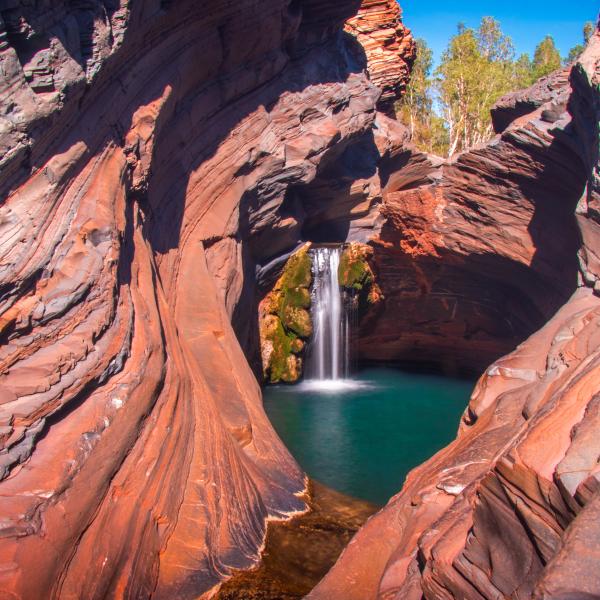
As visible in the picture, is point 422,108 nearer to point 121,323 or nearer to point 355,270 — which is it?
point 355,270

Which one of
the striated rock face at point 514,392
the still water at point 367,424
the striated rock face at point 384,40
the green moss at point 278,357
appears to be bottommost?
the still water at point 367,424

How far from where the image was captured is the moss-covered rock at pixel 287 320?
1767 cm

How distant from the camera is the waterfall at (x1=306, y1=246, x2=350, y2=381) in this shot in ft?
59.7

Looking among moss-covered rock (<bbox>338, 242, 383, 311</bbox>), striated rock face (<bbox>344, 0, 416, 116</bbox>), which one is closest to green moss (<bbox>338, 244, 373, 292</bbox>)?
moss-covered rock (<bbox>338, 242, 383, 311</bbox>)

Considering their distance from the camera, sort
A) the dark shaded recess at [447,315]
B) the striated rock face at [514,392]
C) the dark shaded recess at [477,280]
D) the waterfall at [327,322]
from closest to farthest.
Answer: the striated rock face at [514,392]
the dark shaded recess at [477,280]
the dark shaded recess at [447,315]
the waterfall at [327,322]

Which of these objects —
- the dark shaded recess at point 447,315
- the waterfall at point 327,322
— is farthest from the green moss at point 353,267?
the dark shaded recess at point 447,315

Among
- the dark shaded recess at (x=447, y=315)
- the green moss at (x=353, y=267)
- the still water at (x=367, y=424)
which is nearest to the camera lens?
the still water at (x=367, y=424)

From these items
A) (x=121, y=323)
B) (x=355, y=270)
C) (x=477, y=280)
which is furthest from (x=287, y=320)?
(x=121, y=323)

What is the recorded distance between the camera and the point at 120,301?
25.9 feet

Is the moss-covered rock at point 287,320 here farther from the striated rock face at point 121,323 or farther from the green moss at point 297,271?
the striated rock face at point 121,323

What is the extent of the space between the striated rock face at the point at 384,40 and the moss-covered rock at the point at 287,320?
20.2 feet

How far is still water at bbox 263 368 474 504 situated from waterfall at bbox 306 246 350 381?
0.47m

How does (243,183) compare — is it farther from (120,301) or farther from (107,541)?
(107,541)

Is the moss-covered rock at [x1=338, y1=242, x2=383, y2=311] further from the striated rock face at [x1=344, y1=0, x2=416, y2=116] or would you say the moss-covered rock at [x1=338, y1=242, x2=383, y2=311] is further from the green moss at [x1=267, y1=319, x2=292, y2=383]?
the striated rock face at [x1=344, y1=0, x2=416, y2=116]
